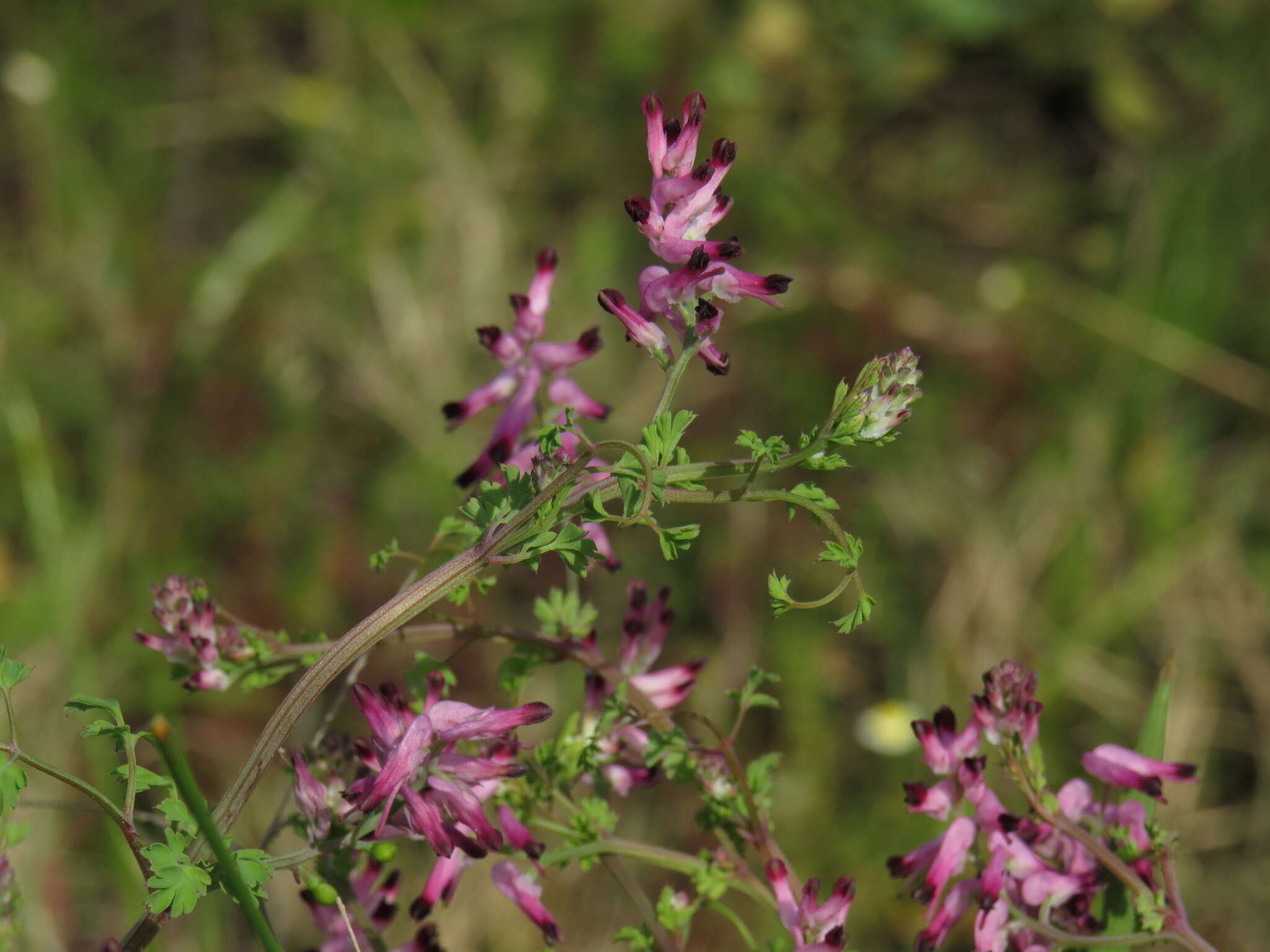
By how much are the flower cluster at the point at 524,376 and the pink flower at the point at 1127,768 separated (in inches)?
33.9

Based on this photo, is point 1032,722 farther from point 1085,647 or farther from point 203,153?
point 203,153

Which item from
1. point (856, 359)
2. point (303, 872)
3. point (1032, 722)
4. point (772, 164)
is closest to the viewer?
point (303, 872)

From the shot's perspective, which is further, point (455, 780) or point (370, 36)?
point (370, 36)

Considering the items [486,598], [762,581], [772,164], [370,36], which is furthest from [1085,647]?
[370,36]

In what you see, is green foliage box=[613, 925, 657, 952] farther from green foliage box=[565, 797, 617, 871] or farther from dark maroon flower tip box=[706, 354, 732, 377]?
dark maroon flower tip box=[706, 354, 732, 377]

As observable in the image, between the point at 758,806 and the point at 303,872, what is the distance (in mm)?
613

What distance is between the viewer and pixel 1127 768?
5.35 feet

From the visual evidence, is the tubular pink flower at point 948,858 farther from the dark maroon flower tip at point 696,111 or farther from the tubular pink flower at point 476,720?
the dark maroon flower tip at point 696,111

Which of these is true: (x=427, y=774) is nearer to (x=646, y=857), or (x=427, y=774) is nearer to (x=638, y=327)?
(x=646, y=857)

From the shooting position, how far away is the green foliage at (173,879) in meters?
1.15

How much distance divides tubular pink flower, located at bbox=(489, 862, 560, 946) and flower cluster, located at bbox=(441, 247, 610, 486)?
1.80 ft

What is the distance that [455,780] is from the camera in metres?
1.34

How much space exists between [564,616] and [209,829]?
646 mm

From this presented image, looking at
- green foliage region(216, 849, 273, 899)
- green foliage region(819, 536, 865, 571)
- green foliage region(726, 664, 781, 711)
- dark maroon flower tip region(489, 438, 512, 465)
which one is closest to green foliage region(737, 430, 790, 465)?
green foliage region(819, 536, 865, 571)
